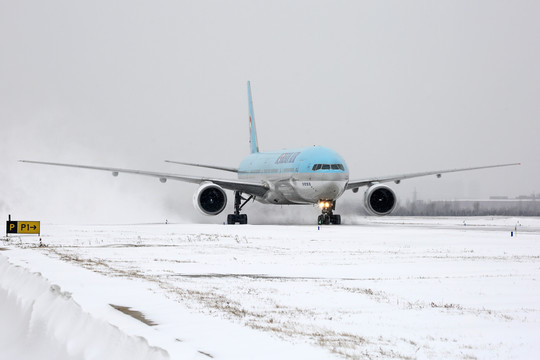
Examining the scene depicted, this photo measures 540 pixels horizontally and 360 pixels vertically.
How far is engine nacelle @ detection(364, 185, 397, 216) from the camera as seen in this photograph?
4412cm

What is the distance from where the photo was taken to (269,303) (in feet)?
39.8

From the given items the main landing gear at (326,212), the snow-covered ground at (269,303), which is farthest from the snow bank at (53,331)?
the main landing gear at (326,212)

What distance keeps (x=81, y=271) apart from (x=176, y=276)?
1983mm

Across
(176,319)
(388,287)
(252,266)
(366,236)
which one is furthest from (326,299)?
→ (366,236)

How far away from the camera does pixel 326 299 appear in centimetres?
1270

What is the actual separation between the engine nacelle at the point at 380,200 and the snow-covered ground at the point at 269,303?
21.1 m

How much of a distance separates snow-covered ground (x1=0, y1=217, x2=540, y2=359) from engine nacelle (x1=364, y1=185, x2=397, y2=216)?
69.3ft

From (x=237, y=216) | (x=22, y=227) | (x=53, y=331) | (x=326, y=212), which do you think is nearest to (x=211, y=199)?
(x=237, y=216)

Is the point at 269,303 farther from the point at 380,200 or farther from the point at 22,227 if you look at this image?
the point at 380,200

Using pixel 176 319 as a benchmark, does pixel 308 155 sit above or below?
above

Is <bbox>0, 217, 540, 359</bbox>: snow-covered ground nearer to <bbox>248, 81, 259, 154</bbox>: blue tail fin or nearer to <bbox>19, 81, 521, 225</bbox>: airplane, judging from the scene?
<bbox>19, 81, 521, 225</bbox>: airplane

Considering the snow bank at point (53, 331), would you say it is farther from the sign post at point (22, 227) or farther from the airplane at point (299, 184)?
the airplane at point (299, 184)

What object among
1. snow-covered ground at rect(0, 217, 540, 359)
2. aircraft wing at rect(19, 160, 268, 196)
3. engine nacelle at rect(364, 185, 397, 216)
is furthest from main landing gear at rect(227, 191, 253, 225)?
snow-covered ground at rect(0, 217, 540, 359)

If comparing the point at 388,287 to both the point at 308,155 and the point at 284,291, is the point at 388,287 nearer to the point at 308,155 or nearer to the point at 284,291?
the point at 284,291
